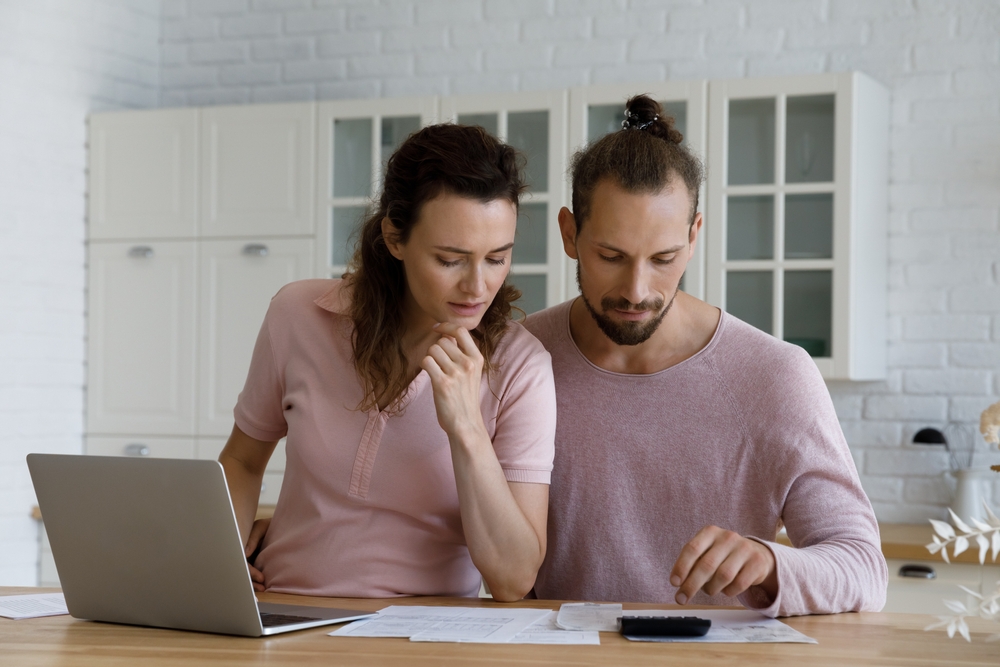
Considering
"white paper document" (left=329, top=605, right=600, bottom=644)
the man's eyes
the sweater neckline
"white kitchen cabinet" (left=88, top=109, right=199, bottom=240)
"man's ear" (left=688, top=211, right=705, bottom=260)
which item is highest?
"white kitchen cabinet" (left=88, top=109, right=199, bottom=240)

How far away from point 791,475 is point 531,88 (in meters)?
2.54

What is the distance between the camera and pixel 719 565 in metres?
1.29

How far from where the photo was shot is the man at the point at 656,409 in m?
1.67

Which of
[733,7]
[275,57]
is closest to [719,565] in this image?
[733,7]

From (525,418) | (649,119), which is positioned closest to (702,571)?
(525,418)

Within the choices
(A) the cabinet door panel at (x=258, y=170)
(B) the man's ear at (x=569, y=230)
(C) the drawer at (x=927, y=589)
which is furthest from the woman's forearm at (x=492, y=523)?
(A) the cabinet door panel at (x=258, y=170)

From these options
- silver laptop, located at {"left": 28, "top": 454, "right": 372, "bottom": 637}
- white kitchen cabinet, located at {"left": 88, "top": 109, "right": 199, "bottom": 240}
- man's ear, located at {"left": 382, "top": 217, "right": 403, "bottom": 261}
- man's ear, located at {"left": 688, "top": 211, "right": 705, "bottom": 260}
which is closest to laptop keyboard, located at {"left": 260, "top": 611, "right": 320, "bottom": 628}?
silver laptop, located at {"left": 28, "top": 454, "right": 372, "bottom": 637}

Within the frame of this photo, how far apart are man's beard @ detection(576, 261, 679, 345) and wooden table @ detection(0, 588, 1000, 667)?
58 centimetres

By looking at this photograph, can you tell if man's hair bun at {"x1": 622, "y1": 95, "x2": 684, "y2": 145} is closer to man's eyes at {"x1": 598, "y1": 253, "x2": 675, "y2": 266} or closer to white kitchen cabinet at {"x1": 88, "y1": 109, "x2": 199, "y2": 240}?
man's eyes at {"x1": 598, "y1": 253, "x2": 675, "y2": 266}

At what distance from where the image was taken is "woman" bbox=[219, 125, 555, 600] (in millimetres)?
1484

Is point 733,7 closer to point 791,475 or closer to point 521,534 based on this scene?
point 791,475

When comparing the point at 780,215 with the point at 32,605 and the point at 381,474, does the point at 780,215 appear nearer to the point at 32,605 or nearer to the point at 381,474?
the point at 381,474

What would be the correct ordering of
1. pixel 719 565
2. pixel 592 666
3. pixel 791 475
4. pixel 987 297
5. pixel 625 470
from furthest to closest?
1. pixel 987 297
2. pixel 625 470
3. pixel 791 475
4. pixel 719 565
5. pixel 592 666

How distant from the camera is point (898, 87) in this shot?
11.6 feet
